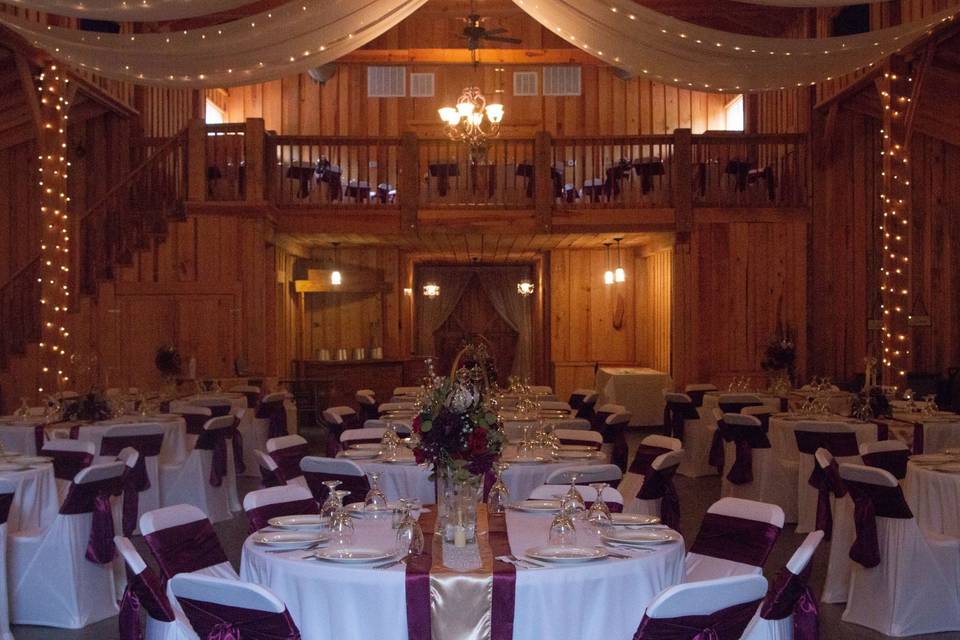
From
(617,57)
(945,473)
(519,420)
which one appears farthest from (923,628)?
(617,57)

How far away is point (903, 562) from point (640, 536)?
235cm

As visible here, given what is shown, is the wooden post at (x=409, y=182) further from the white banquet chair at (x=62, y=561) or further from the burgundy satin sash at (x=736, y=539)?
the burgundy satin sash at (x=736, y=539)

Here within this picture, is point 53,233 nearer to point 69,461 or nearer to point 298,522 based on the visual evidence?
point 69,461

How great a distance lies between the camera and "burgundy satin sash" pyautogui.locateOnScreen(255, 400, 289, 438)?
10.9 metres

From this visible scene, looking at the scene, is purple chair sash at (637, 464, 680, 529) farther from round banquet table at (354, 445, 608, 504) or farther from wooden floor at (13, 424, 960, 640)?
wooden floor at (13, 424, 960, 640)

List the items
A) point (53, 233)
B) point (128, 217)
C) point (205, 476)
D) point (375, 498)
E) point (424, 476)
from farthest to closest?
point (128, 217) → point (53, 233) → point (205, 476) → point (424, 476) → point (375, 498)

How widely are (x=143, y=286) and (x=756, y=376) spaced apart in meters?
8.24

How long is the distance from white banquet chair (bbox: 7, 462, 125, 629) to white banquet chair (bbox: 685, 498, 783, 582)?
326cm

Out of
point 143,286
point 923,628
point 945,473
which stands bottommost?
point 923,628

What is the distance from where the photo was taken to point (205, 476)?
27.6ft

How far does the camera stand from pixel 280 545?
3736 millimetres

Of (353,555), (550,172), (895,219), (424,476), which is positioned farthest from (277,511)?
(550,172)

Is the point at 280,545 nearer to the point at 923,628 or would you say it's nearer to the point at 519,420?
the point at 923,628

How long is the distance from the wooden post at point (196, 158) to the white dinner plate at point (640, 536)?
1024cm
